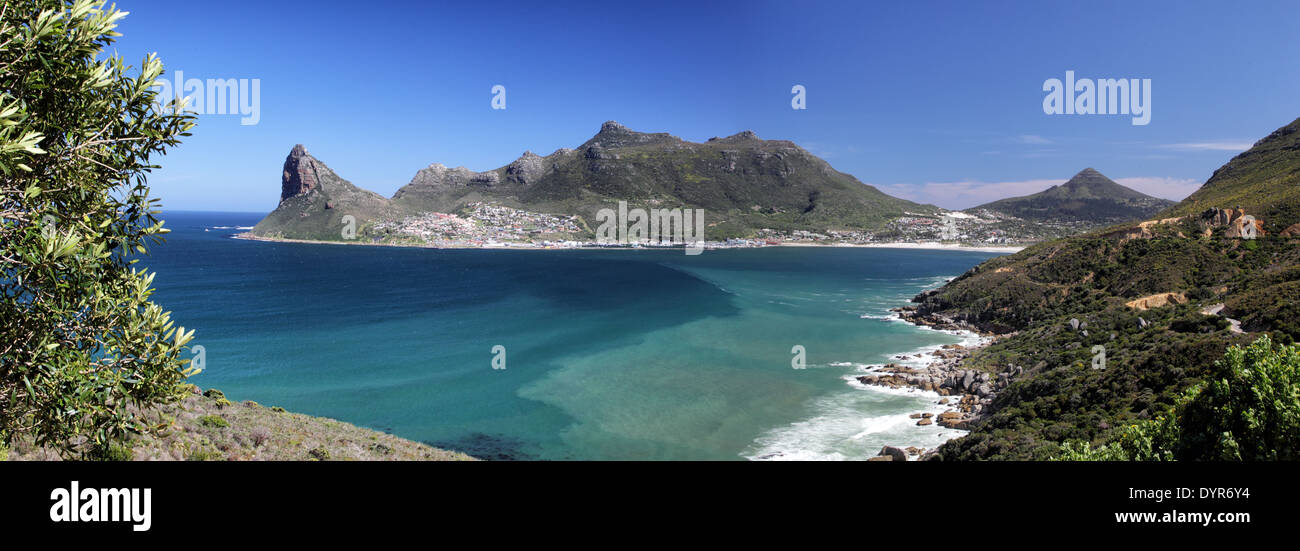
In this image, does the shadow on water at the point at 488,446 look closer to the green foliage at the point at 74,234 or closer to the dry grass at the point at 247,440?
the dry grass at the point at 247,440

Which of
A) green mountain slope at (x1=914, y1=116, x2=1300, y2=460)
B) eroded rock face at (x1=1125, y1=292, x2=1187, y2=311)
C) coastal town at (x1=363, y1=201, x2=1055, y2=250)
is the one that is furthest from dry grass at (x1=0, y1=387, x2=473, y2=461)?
coastal town at (x1=363, y1=201, x2=1055, y2=250)

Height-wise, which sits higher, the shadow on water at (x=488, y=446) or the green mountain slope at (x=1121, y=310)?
the green mountain slope at (x=1121, y=310)

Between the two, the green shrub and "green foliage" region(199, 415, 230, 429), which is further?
"green foliage" region(199, 415, 230, 429)

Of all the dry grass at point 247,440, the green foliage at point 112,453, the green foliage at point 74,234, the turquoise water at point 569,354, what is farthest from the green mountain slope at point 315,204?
the green foliage at point 74,234

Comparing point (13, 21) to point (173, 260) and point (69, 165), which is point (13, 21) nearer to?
point (69, 165)

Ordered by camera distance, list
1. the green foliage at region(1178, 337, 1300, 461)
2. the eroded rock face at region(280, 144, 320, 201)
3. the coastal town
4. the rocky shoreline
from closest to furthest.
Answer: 1. the green foliage at region(1178, 337, 1300, 461)
2. the rocky shoreline
3. the coastal town
4. the eroded rock face at region(280, 144, 320, 201)

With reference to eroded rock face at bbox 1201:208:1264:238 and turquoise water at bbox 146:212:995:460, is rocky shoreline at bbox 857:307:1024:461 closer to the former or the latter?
turquoise water at bbox 146:212:995:460

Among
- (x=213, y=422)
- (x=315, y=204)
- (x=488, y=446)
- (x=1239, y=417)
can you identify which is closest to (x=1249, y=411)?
(x=1239, y=417)

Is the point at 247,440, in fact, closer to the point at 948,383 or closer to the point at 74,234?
the point at 74,234
